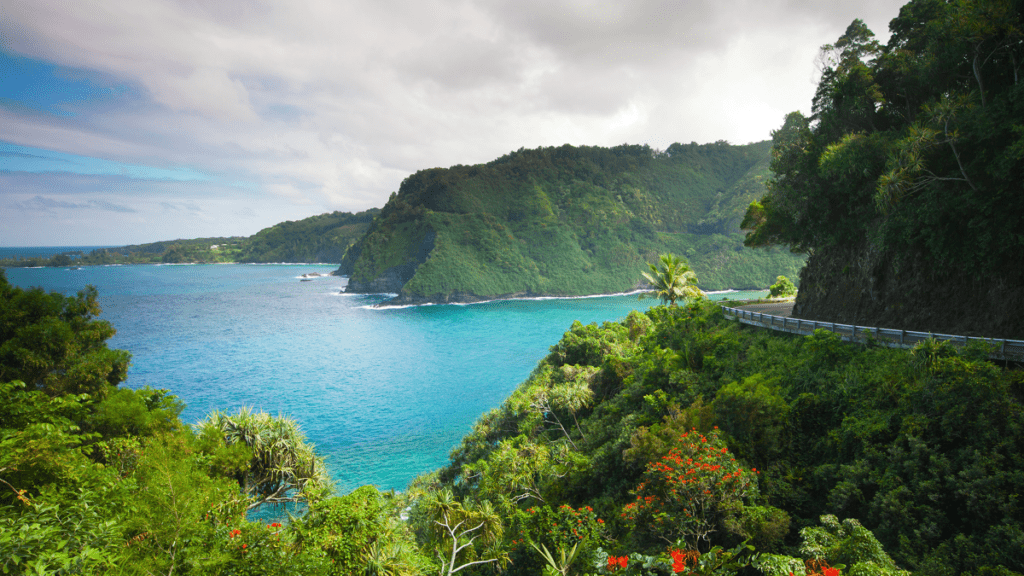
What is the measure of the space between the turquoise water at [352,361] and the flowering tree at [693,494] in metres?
14.2

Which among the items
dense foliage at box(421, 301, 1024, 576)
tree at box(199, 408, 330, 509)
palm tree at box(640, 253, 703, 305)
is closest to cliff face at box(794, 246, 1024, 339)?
dense foliage at box(421, 301, 1024, 576)

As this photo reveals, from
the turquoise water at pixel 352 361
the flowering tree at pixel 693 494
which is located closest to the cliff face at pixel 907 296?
the flowering tree at pixel 693 494

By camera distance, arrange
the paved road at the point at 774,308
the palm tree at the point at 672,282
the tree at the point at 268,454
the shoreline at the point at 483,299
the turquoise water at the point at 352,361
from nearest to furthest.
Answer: the tree at the point at 268,454 → the paved road at the point at 774,308 → the palm tree at the point at 672,282 → the turquoise water at the point at 352,361 → the shoreline at the point at 483,299

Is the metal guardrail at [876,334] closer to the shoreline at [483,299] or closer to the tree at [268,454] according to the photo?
the tree at [268,454]

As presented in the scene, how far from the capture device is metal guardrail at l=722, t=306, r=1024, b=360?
11500 mm

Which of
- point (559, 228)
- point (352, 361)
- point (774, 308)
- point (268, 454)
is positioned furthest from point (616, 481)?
point (559, 228)

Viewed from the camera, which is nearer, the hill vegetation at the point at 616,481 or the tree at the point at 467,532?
the hill vegetation at the point at 616,481

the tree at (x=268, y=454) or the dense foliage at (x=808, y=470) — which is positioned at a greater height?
the dense foliage at (x=808, y=470)

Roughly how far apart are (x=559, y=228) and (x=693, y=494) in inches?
5867

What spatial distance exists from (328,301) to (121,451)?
347ft

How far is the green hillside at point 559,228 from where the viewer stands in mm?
132750

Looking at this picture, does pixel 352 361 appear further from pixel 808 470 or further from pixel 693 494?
pixel 808 470

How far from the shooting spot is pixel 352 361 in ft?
Answer: 191

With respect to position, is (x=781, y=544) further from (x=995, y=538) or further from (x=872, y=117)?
(x=872, y=117)
